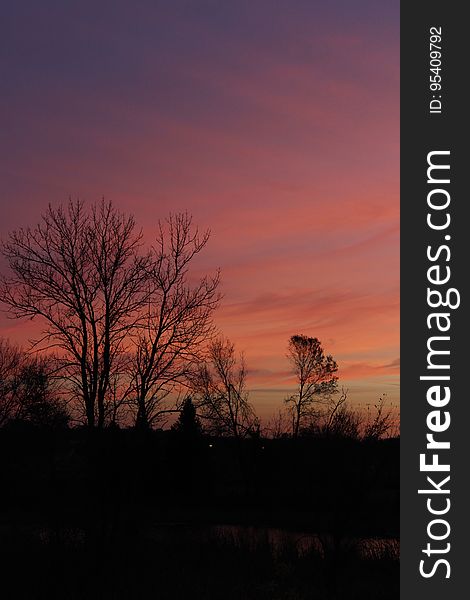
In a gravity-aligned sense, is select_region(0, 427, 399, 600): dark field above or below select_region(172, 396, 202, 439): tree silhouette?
below

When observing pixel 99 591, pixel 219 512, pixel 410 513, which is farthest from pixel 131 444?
pixel 219 512

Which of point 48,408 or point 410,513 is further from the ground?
point 48,408

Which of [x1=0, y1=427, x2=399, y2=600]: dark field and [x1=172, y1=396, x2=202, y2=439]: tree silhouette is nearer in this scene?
[x1=0, y1=427, x2=399, y2=600]: dark field

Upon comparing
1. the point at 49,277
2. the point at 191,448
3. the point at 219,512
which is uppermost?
the point at 49,277

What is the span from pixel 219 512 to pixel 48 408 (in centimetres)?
2279

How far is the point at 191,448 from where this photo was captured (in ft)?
149

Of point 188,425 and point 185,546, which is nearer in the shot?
point 185,546

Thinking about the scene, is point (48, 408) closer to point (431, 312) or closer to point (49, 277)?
point (49, 277)

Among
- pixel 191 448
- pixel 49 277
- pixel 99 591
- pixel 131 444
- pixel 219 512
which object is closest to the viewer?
pixel 99 591

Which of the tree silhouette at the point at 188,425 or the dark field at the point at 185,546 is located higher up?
the tree silhouette at the point at 188,425

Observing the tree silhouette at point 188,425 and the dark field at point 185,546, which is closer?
the dark field at point 185,546

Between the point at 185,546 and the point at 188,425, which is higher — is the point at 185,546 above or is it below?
below

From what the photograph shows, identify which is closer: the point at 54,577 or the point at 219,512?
the point at 54,577

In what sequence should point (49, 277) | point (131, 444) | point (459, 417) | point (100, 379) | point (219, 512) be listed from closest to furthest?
point (459, 417) < point (131, 444) < point (100, 379) < point (49, 277) < point (219, 512)
